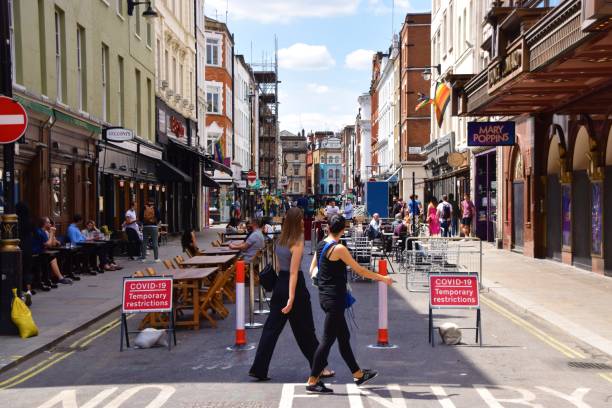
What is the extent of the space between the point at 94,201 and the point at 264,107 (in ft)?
267

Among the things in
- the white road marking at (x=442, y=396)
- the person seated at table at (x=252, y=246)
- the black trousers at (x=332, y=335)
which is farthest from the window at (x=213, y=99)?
the white road marking at (x=442, y=396)

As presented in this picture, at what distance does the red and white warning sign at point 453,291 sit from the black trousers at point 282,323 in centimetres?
264

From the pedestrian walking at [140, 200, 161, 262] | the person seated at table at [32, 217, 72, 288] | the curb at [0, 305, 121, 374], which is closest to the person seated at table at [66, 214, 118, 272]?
the person seated at table at [32, 217, 72, 288]

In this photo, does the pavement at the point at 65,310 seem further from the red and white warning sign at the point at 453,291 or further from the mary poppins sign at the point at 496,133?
the mary poppins sign at the point at 496,133

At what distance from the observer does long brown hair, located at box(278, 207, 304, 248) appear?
27.1ft

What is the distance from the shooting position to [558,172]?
22.4 m

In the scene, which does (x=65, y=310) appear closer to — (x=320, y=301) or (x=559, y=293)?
(x=320, y=301)

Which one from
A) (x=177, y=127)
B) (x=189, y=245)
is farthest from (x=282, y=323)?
(x=177, y=127)

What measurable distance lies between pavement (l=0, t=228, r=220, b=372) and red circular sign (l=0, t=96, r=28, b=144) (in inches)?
105

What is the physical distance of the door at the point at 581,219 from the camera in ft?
65.0

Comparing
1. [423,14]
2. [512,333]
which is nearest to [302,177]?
[423,14]

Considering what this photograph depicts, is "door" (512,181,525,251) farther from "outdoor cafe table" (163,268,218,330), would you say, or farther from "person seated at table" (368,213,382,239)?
"outdoor cafe table" (163,268,218,330)

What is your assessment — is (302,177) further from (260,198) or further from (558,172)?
(558,172)

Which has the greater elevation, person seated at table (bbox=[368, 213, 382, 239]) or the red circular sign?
the red circular sign
